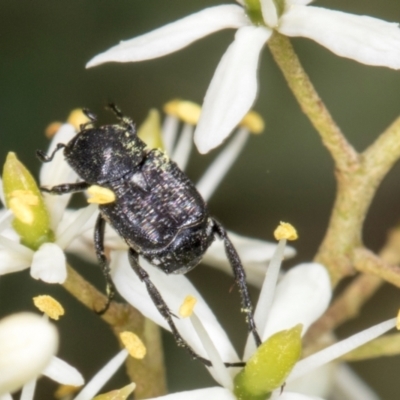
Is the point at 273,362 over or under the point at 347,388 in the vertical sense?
over

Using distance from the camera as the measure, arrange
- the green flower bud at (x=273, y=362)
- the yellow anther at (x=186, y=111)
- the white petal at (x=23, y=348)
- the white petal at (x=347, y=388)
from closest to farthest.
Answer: the white petal at (x=23, y=348) < the green flower bud at (x=273, y=362) < the yellow anther at (x=186, y=111) < the white petal at (x=347, y=388)

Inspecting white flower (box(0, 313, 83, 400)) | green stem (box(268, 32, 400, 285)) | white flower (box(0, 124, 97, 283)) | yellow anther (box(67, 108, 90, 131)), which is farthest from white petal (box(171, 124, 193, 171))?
white flower (box(0, 313, 83, 400))

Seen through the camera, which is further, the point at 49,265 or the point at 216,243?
the point at 216,243

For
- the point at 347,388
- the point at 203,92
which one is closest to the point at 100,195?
the point at 347,388

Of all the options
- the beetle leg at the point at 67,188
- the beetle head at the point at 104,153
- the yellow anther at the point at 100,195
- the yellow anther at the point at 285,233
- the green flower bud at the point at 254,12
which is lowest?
the yellow anther at the point at 285,233

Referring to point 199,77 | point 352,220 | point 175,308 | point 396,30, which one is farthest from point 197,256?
point 199,77

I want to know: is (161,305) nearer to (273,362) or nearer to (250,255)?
(273,362)

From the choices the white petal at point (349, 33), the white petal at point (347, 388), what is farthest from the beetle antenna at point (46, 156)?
the white petal at point (347, 388)

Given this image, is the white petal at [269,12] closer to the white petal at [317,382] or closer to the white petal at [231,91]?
the white petal at [231,91]
